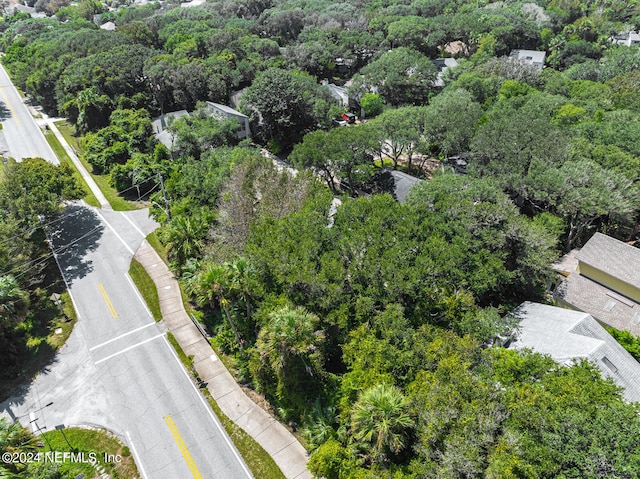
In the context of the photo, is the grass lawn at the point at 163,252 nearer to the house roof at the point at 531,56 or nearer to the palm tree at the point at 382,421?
the palm tree at the point at 382,421

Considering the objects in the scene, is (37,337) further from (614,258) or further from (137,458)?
(614,258)

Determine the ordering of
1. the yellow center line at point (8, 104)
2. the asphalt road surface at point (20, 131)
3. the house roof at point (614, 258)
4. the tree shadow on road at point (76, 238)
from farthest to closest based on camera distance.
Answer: the yellow center line at point (8, 104)
the asphalt road surface at point (20, 131)
the tree shadow on road at point (76, 238)
the house roof at point (614, 258)

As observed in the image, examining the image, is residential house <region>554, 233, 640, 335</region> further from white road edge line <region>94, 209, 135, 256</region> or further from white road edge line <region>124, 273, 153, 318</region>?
white road edge line <region>94, 209, 135, 256</region>

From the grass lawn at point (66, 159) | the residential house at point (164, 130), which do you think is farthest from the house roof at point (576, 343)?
the grass lawn at point (66, 159)

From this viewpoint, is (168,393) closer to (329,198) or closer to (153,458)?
(153,458)

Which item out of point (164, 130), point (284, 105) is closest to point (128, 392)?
point (164, 130)

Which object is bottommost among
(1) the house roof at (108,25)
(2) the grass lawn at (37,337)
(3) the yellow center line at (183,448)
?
(3) the yellow center line at (183,448)

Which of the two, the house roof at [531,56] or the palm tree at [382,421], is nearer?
the palm tree at [382,421]
